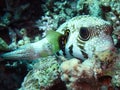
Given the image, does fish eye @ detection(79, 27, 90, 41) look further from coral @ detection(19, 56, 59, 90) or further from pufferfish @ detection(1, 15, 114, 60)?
coral @ detection(19, 56, 59, 90)

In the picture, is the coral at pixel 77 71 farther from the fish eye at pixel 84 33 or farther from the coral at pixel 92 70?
the fish eye at pixel 84 33

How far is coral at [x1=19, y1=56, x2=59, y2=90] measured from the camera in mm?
2733

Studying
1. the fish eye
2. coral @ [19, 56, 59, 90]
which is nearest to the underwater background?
coral @ [19, 56, 59, 90]

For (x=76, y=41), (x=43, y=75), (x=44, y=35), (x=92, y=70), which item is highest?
(x=44, y=35)

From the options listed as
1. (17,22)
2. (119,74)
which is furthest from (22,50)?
(17,22)

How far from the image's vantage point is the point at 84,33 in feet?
8.43

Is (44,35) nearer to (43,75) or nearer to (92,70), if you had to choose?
(43,75)

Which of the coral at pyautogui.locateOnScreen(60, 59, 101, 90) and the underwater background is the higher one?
the underwater background

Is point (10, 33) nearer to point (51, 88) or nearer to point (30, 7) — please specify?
point (30, 7)

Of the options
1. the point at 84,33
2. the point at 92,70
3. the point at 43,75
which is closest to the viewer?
the point at 92,70

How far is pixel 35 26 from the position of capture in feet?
13.5

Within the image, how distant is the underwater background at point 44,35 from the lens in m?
2.12

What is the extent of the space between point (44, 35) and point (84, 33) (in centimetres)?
148

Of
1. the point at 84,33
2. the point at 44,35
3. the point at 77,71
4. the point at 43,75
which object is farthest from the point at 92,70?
the point at 44,35
